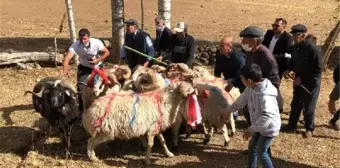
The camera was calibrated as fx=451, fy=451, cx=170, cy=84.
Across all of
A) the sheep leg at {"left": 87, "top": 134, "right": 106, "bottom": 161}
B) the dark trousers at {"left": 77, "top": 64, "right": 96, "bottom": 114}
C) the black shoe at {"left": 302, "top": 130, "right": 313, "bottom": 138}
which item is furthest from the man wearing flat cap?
the dark trousers at {"left": 77, "top": 64, "right": 96, "bottom": 114}

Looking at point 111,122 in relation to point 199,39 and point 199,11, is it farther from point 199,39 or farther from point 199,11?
point 199,11

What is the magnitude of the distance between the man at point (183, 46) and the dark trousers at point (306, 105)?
2023 millimetres

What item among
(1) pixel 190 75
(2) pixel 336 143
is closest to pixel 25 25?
(1) pixel 190 75

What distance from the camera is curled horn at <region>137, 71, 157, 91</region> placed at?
7.21 m

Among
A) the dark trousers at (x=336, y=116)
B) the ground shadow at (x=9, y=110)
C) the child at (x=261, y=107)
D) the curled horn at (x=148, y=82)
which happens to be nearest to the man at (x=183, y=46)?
the curled horn at (x=148, y=82)

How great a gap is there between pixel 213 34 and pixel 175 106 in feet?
35.3

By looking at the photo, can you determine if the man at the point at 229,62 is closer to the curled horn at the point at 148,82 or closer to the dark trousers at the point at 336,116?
the curled horn at the point at 148,82

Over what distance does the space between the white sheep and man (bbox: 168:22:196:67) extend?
1.64 meters

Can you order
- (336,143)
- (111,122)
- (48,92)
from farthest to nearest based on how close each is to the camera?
(336,143) < (48,92) < (111,122)

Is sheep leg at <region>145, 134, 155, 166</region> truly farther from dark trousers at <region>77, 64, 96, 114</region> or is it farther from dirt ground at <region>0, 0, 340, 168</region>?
dark trousers at <region>77, 64, 96, 114</region>

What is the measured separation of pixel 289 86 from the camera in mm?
11688

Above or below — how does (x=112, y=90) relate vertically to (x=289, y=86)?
above

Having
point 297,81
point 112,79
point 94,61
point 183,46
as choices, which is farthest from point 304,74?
point 94,61

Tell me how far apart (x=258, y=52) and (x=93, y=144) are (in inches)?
111
